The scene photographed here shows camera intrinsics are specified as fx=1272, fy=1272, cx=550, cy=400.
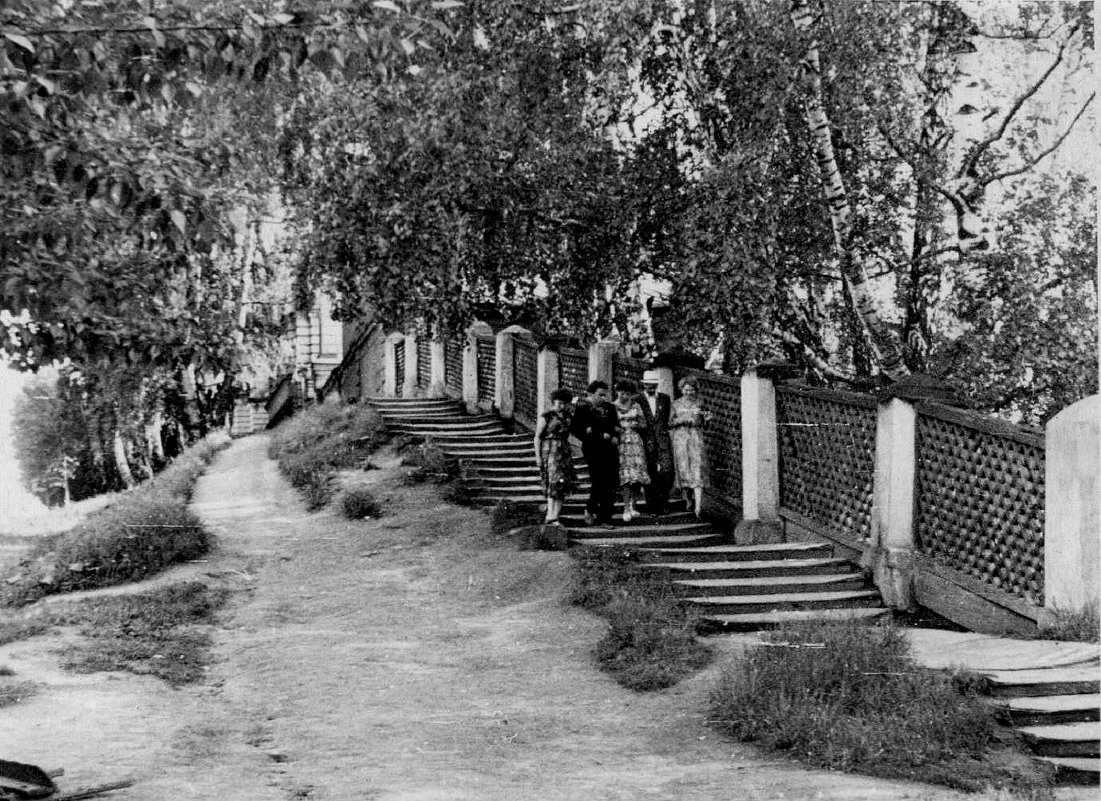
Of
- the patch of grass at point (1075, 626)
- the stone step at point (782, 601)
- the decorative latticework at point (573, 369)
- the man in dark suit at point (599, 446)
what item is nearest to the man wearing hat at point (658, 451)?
the man in dark suit at point (599, 446)

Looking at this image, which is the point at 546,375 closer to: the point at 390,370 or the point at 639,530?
the point at 639,530

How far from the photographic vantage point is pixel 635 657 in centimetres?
1059

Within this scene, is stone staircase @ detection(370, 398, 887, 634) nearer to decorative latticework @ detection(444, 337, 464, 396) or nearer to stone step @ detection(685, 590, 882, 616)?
stone step @ detection(685, 590, 882, 616)

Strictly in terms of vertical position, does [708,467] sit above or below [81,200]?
below

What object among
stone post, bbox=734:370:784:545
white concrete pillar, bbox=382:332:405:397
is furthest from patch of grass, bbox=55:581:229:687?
white concrete pillar, bbox=382:332:405:397

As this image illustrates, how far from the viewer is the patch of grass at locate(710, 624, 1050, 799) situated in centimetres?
773

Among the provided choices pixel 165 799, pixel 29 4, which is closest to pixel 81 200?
pixel 29 4

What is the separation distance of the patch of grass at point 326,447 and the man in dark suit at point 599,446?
5.17 m

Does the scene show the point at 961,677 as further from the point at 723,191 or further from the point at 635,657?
the point at 723,191

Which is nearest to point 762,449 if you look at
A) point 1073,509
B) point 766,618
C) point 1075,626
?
point 766,618

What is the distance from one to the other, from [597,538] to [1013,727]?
7277mm

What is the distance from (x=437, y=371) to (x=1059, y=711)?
2037cm

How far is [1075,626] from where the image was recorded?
9.48 m

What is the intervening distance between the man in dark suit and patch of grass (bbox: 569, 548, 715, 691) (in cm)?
223
